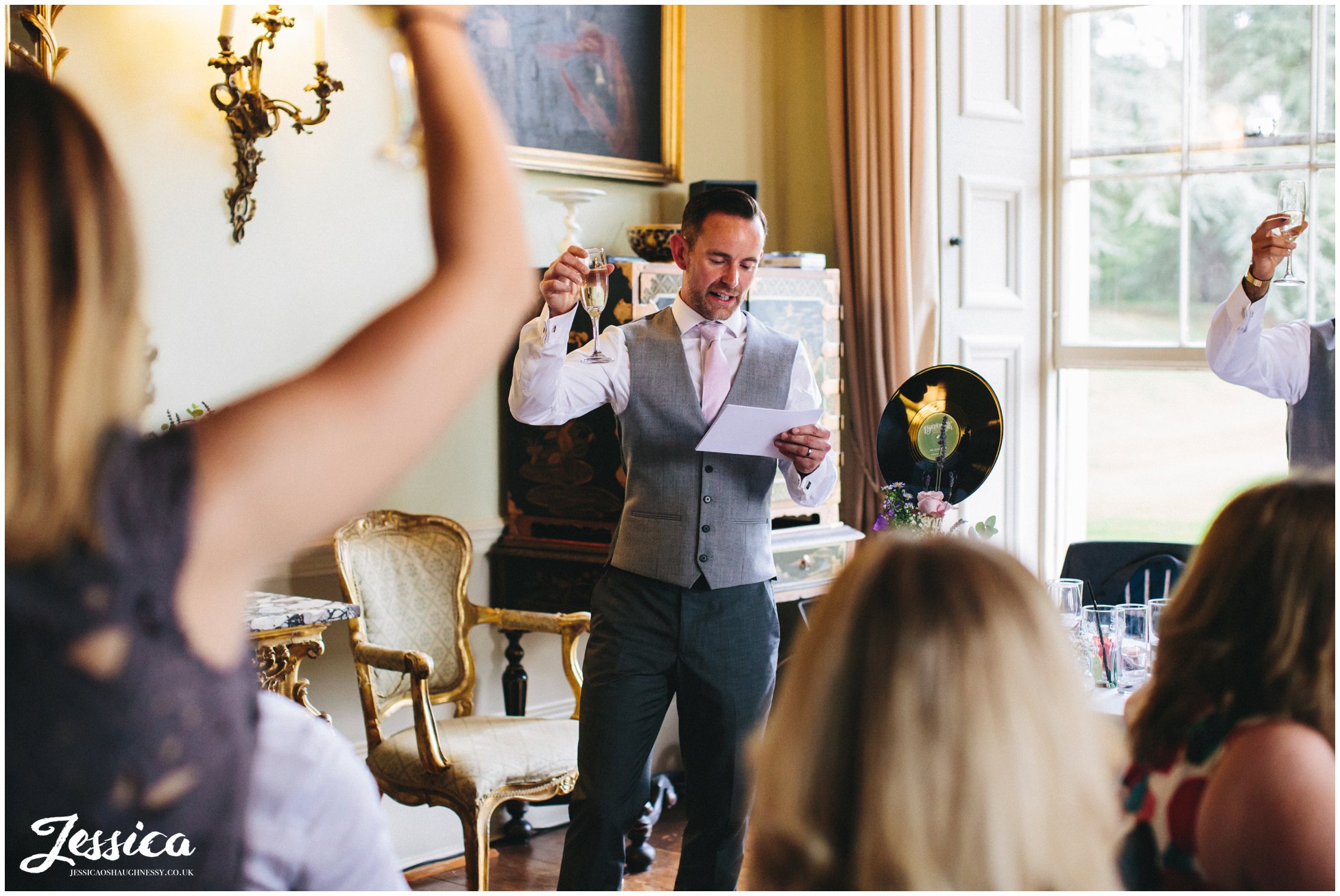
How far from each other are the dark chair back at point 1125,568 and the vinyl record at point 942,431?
58 centimetres

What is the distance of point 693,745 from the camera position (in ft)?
8.32

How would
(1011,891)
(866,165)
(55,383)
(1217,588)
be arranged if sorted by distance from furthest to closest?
(866,165) < (1217,588) < (1011,891) < (55,383)

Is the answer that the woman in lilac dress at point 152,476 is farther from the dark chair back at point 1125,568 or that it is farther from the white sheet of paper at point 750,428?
the dark chair back at point 1125,568

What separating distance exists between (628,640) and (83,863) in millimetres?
1856

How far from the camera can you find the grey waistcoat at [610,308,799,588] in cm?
247

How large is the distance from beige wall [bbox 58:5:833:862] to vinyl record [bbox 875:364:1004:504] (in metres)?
1.39

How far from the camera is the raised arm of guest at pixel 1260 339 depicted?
8.41ft

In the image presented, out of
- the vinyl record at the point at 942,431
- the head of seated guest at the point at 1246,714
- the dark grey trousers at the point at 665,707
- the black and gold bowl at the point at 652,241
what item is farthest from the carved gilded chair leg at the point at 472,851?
the head of seated guest at the point at 1246,714

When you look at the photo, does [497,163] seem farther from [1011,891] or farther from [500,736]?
[500,736]

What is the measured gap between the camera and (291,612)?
→ 2.54 meters

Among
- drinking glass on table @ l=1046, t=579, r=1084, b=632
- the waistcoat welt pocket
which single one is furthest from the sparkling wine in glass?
drinking glass on table @ l=1046, t=579, r=1084, b=632

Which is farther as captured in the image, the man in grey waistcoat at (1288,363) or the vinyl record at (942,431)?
the man in grey waistcoat at (1288,363)

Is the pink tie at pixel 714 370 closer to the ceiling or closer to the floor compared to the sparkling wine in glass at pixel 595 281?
closer to the floor

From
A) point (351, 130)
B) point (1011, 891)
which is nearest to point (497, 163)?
point (1011, 891)
